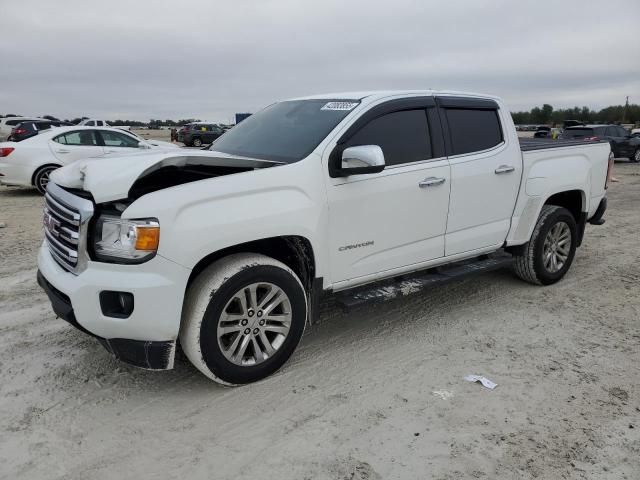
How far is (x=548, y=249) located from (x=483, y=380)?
2.43 m

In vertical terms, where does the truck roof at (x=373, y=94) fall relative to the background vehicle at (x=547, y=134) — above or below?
above

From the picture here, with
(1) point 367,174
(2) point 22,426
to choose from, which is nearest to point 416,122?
(1) point 367,174

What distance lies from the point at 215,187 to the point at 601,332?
337 cm

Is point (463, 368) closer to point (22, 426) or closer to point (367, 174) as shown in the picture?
point (367, 174)

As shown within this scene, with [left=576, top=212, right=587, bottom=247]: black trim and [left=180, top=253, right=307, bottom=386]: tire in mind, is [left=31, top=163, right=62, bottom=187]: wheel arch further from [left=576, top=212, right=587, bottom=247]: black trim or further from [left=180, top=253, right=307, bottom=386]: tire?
[left=576, top=212, right=587, bottom=247]: black trim

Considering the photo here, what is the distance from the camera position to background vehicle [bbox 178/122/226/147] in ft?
115

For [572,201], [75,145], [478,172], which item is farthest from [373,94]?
[75,145]

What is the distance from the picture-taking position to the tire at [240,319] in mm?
3207

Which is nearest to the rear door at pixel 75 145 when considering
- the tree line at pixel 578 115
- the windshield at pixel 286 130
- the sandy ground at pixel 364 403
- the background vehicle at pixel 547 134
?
the sandy ground at pixel 364 403

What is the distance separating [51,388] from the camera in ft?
11.4

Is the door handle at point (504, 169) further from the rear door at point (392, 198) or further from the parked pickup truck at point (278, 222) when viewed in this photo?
the rear door at point (392, 198)

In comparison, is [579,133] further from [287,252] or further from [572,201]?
[287,252]

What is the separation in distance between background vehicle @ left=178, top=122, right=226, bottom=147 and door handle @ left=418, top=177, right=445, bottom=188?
105ft

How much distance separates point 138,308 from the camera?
9.93ft
